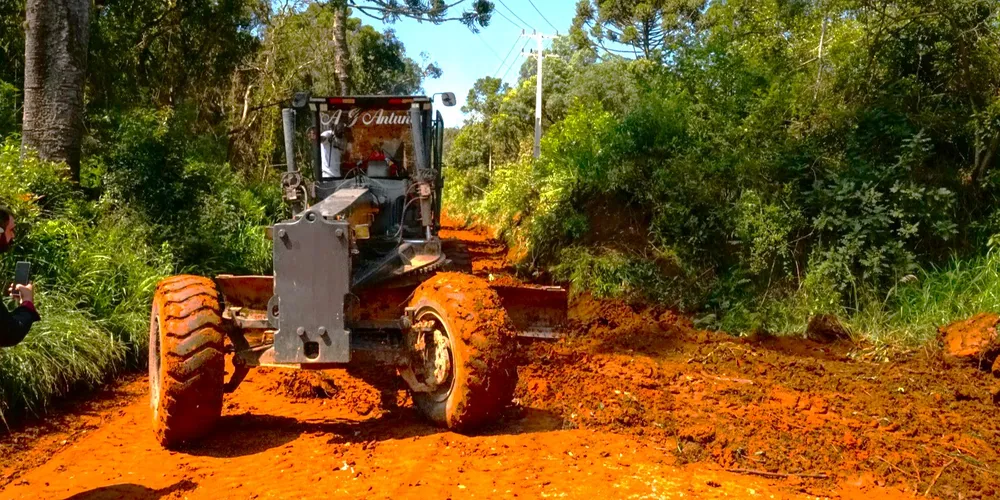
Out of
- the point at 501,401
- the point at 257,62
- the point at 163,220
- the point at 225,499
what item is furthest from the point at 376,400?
the point at 257,62

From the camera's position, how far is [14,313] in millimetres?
3842

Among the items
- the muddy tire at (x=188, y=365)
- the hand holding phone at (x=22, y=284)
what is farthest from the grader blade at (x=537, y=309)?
the hand holding phone at (x=22, y=284)

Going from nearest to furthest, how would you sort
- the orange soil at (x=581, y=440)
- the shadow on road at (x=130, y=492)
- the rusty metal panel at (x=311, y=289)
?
the shadow on road at (x=130, y=492)
the orange soil at (x=581, y=440)
the rusty metal panel at (x=311, y=289)

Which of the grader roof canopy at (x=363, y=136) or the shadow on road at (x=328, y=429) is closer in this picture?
the shadow on road at (x=328, y=429)

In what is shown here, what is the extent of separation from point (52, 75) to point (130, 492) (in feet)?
21.5

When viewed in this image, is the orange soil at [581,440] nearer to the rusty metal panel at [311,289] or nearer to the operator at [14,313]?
the rusty metal panel at [311,289]

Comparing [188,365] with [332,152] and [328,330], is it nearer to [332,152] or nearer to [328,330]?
[328,330]

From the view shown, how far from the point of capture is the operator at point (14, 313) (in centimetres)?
377

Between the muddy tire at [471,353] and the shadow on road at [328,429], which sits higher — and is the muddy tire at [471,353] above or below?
above

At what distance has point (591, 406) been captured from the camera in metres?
5.45

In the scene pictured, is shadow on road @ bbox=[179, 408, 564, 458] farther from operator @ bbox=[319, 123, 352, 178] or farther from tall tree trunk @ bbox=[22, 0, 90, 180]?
tall tree trunk @ bbox=[22, 0, 90, 180]

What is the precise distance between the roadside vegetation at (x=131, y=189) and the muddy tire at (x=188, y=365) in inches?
67.1

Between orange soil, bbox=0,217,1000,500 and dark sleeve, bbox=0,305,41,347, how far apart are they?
3.03 ft

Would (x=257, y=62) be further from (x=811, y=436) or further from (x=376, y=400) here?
(x=811, y=436)
